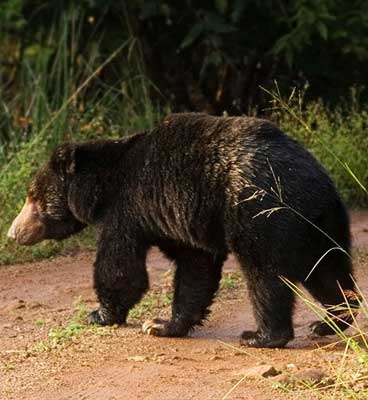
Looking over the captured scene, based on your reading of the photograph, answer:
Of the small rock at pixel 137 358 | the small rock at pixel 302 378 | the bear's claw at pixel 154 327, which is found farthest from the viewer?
the bear's claw at pixel 154 327

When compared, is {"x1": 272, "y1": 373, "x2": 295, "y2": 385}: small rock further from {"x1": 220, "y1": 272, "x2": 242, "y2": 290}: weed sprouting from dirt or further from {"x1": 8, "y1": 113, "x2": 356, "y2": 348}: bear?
{"x1": 220, "y1": 272, "x2": 242, "y2": 290}: weed sprouting from dirt

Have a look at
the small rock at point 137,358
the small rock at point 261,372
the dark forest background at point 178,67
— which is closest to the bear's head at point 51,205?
the small rock at point 137,358

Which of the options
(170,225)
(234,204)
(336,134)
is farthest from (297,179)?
(336,134)

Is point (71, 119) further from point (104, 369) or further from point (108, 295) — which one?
point (104, 369)

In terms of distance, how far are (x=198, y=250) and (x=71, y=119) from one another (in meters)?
4.78

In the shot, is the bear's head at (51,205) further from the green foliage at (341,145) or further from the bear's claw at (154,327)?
the green foliage at (341,145)

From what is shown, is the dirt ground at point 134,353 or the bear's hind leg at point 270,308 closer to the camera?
the dirt ground at point 134,353

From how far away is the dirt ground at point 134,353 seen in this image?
611 centimetres

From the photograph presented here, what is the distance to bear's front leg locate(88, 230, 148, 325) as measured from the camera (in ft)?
24.9

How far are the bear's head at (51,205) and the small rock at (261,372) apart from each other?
2.25 m

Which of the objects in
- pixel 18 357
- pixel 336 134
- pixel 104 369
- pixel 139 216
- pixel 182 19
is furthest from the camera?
pixel 182 19

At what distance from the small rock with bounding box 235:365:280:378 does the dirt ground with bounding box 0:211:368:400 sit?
4 centimetres

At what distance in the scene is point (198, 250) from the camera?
7.71m

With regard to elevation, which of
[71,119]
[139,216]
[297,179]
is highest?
[297,179]
